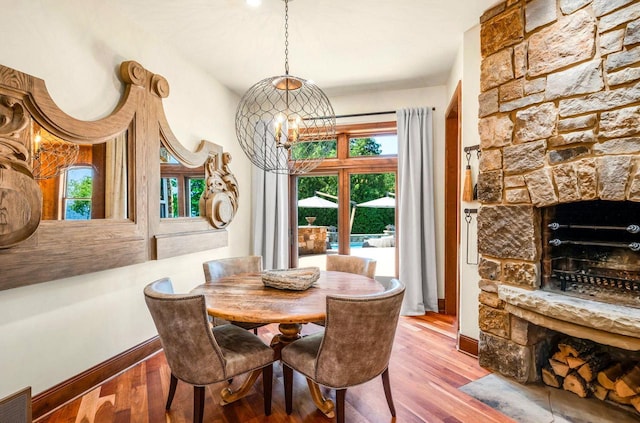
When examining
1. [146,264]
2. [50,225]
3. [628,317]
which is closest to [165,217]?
[146,264]

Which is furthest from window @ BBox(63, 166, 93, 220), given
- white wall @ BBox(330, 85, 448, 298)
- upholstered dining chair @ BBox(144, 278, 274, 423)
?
white wall @ BBox(330, 85, 448, 298)

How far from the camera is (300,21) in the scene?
2557 millimetres

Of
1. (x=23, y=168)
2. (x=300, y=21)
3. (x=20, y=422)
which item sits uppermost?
(x=300, y=21)

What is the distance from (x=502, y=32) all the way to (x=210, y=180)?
9.58ft

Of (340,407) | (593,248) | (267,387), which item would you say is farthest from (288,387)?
(593,248)

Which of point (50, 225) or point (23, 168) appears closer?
point (23, 168)

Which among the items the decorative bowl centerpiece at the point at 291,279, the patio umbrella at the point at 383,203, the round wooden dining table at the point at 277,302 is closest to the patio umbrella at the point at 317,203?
the patio umbrella at the point at 383,203

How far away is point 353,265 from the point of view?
2.88 metres

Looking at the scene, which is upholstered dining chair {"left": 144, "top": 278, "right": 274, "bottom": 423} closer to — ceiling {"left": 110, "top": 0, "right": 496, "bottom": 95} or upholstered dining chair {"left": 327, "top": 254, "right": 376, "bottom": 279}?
upholstered dining chair {"left": 327, "top": 254, "right": 376, "bottom": 279}

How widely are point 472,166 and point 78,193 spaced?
296cm

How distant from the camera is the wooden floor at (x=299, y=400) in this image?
74.9 inches

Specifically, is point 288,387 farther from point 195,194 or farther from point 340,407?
point 195,194

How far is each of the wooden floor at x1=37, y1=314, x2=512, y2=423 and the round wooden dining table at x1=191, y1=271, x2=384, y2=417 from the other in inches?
5.6

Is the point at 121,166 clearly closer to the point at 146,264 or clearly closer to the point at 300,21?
the point at 146,264
